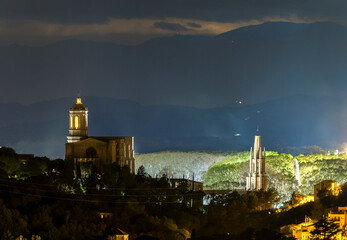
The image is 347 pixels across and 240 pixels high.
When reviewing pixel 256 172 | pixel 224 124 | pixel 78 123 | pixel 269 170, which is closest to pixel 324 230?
pixel 78 123

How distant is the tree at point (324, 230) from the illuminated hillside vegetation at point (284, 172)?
69.3 feet

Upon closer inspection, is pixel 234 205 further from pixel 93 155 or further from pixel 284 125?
pixel 284 125

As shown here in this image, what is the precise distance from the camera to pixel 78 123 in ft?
215

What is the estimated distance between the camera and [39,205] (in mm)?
45781

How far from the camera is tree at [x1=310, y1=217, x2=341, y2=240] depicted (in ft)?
153

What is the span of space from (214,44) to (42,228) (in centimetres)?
6016

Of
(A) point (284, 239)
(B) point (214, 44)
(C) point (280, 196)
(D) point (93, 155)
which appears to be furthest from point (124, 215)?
(B) point (214, 44)

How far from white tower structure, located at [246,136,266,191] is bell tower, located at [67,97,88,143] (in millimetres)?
12569

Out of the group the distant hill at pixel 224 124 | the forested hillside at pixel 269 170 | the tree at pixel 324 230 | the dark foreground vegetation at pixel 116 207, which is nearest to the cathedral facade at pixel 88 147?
the dark foreground vegetation at pixel 116 207

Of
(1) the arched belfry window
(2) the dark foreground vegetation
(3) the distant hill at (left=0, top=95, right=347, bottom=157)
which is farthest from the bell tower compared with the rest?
(3) the distant hill at (left=0, top=95, right=347, bottom=157)

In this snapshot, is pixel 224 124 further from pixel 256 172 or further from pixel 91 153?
pixel 91 153

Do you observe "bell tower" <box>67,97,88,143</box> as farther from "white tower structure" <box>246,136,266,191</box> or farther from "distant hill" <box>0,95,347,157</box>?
"distant hill" <box>0,95,347,157</box>

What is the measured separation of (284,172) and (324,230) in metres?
26.5

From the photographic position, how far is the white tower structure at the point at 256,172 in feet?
233
